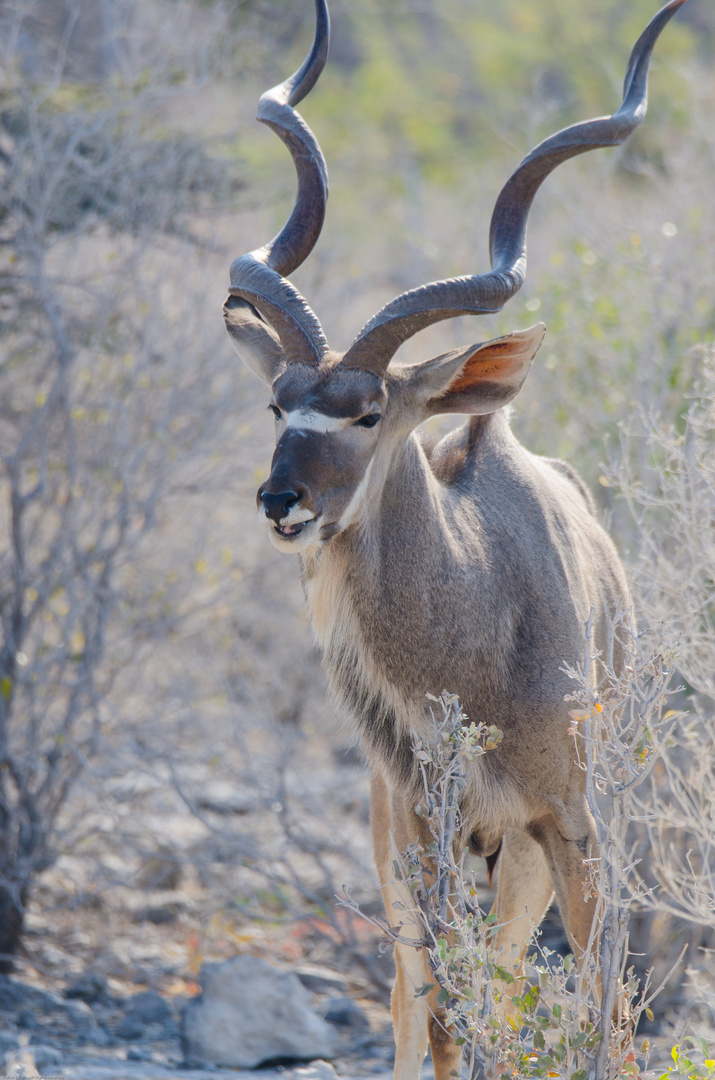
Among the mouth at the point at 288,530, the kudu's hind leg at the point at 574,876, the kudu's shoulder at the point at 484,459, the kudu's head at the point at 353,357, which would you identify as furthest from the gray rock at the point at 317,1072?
the mouth at the point at 288,530

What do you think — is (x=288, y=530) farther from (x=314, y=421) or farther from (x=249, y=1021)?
(x=249, y=1021)

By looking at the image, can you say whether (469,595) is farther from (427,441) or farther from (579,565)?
(427,441)

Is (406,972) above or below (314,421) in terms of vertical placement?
below

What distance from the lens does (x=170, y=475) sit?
6805 mm

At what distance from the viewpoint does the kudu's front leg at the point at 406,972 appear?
13.5ft

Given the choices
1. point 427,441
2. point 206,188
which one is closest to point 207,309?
point 206,188

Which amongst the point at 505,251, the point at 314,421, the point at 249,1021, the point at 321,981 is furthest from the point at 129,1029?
the point at 505,251

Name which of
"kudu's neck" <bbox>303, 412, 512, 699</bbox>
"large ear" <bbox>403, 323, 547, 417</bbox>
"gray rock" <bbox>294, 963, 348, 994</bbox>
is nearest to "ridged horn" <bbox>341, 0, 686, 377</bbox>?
"large ear" <bbox>403, 323, 547, 417</bbox>

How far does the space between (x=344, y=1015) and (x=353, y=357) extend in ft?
11.8

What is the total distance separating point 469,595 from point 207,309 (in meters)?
3.96

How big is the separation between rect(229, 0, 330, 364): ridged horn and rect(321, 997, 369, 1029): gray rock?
342 centimetres

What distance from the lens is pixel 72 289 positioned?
720cm

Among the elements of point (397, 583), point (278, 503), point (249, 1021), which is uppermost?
point (278, 503)

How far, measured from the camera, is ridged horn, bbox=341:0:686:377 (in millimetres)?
3793
